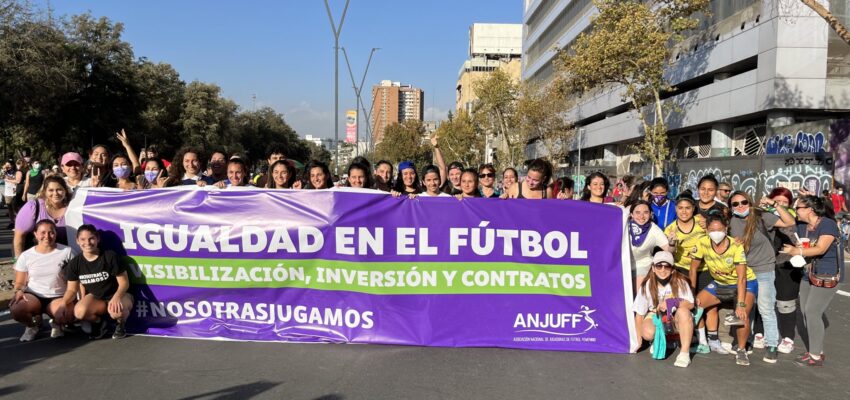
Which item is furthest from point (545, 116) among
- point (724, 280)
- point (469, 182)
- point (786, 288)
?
point (724, 280)

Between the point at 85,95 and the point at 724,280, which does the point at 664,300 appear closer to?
the point at 724,280

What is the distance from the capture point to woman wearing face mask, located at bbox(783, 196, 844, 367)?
201 inches

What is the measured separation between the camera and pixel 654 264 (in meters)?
5.32

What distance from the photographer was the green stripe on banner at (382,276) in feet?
18.1

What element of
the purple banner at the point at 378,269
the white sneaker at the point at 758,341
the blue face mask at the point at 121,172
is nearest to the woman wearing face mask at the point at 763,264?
the white sneaker at the point at 758,341

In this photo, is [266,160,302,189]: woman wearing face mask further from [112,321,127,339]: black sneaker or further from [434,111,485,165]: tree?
[434,111,485,165]: tree

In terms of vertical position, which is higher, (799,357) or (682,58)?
(682,58)

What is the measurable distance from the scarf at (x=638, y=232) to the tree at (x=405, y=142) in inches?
2529

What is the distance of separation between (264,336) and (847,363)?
541 cm

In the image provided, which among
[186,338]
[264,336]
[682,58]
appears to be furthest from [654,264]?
[682,58]

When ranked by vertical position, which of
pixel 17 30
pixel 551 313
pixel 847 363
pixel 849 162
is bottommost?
pixel 847 363

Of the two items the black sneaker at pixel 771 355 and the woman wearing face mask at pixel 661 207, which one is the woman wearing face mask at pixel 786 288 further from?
the woman wearing face mask at pixel 661 207

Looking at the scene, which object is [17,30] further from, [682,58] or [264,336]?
[682,58]

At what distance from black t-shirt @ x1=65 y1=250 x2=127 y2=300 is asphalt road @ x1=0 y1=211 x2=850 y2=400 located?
497 millimetres
